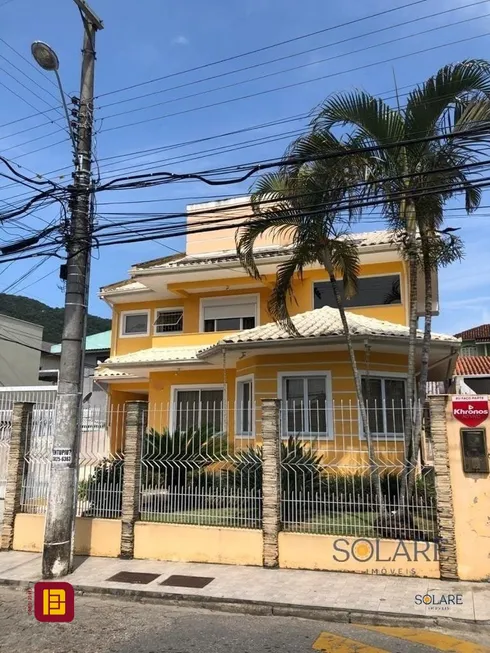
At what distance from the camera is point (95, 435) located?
970cm

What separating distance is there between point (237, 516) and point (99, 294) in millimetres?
13708

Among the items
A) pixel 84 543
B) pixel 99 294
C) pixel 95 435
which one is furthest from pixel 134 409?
pixel 99 294

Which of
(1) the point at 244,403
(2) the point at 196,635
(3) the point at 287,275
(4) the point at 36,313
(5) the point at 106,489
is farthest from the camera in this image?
(4) the point at 36,313

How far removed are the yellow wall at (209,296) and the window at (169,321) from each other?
0.71 ft

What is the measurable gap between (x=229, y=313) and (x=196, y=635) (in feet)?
41.1

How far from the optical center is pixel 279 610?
619 cm

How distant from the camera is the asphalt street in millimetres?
→ 5129

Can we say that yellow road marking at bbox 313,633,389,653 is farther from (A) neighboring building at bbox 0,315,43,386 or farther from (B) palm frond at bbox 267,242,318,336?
(A) neighboring building at bbox 0,315,43,386

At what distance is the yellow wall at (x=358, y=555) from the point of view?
7.16 m

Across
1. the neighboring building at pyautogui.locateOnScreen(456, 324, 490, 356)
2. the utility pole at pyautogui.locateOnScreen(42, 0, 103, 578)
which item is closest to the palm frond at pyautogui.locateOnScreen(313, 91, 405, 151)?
the utility pole at pyautogui.locateOnScreen(42, 0, 103, 578)

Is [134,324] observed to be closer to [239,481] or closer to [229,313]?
[229,313]

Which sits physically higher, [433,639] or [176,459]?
[176,459]

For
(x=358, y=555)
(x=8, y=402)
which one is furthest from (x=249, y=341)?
(x=8, y=402)

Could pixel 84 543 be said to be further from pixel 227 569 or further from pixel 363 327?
pixel 363 327
